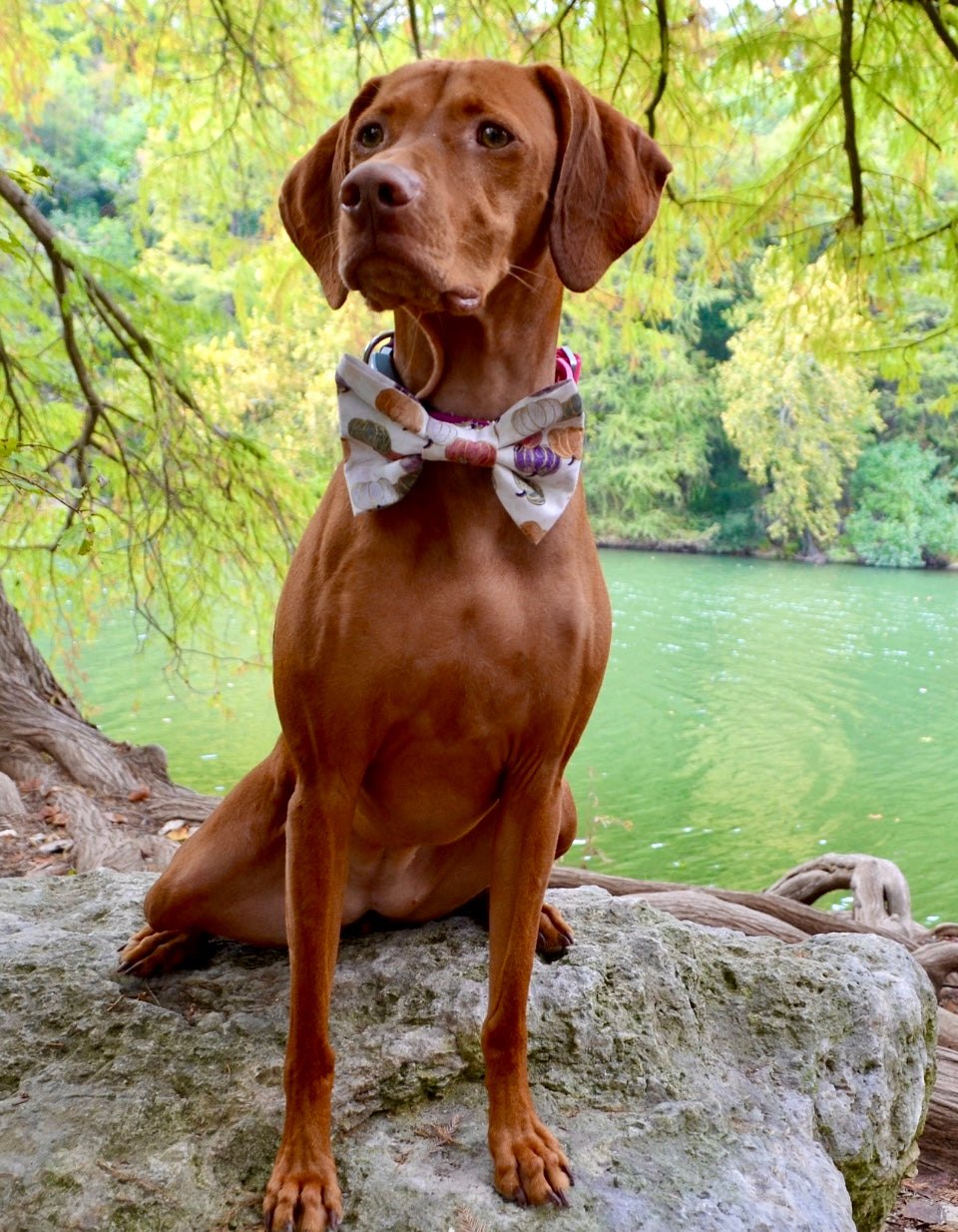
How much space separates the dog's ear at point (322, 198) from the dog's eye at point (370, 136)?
13 cm

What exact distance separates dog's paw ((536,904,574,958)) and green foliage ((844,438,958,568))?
24868 mm

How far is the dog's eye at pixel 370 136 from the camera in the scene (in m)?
1.74

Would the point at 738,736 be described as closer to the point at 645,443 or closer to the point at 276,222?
the point at 276,222

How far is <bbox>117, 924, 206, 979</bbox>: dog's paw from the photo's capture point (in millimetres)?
2318

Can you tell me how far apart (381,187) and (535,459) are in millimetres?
500

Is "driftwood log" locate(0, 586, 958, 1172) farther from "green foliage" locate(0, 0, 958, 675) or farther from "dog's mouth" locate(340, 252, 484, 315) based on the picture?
"dog's mouth" locate(340, 252, 484, 315)

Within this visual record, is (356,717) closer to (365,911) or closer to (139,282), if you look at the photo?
(365,911)

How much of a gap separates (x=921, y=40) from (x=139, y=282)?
3.19 meters

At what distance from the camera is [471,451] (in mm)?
1806

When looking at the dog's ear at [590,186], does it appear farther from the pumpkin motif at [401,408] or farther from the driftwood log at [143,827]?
the driftwood log at [143,827]

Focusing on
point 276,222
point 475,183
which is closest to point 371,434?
point 475,183

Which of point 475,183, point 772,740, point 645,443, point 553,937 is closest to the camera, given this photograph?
point 475,183

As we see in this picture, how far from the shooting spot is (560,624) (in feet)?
5.98

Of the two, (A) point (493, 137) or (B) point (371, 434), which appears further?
(B) point (371, 434)
